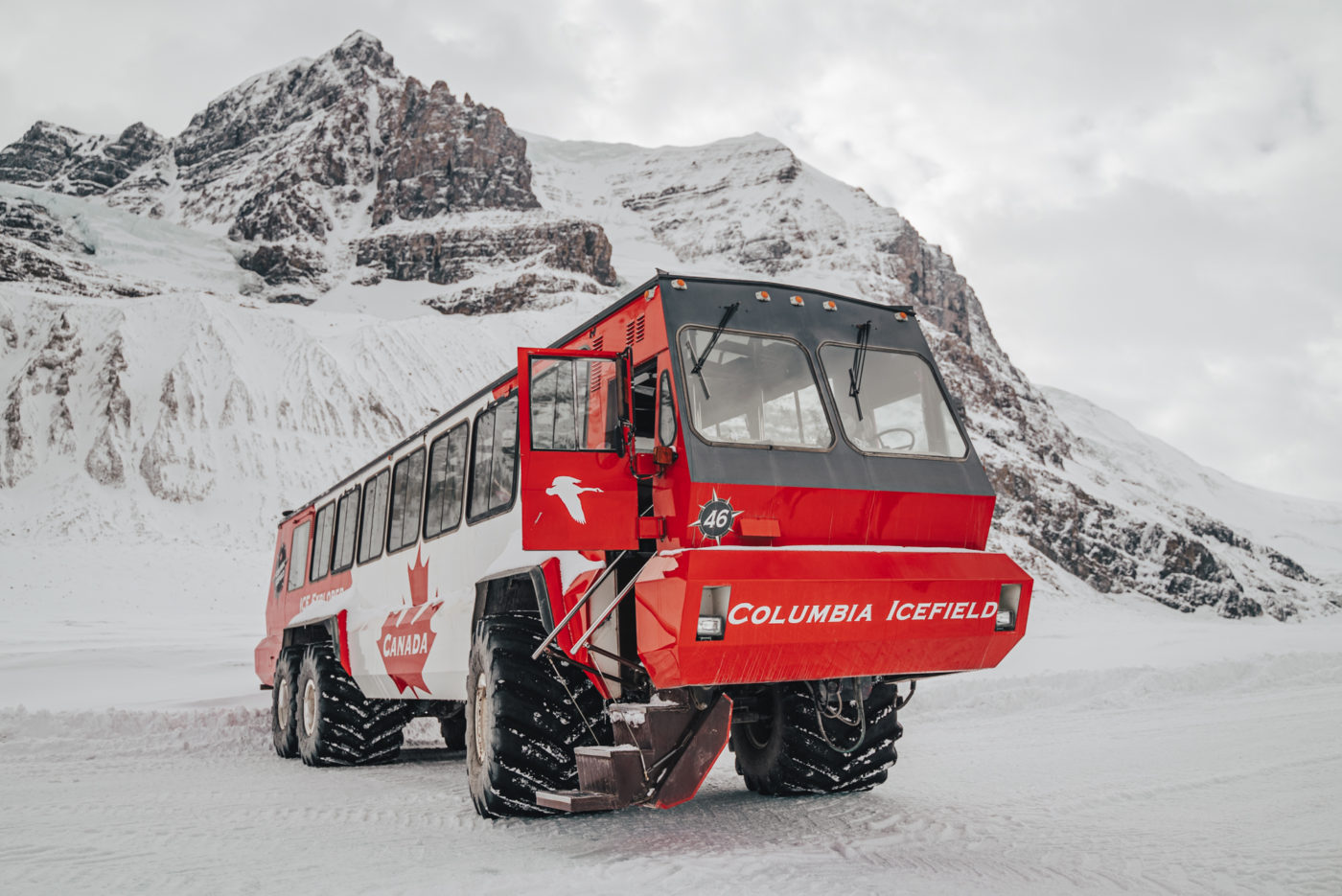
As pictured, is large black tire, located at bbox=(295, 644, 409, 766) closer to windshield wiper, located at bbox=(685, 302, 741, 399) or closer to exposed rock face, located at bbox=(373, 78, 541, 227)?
windshield wiper, located at bbox=(685, 302, 741, 399)

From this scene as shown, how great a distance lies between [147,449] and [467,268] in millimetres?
68718

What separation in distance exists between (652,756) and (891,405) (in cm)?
259

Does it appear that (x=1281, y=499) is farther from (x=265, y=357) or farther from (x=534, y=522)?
(x=534, y=522)

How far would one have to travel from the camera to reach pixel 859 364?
668 centimetres

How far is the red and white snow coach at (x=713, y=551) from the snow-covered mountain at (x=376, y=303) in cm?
3718

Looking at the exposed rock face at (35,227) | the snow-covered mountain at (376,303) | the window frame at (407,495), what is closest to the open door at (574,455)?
the window frame at (407,495)

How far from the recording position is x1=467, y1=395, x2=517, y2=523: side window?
7117mm

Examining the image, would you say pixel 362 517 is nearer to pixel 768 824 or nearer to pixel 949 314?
pixel 768 824

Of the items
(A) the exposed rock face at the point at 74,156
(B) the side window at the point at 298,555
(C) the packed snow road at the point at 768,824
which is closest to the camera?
(C) the packed snow road at the point at 768,824

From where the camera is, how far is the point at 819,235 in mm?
140875

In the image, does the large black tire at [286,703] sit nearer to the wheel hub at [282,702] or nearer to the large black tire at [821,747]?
the wheel hub at [282,702]

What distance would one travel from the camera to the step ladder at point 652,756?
571 centimetres

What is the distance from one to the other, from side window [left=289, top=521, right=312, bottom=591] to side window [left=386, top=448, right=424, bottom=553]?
4.44 meters

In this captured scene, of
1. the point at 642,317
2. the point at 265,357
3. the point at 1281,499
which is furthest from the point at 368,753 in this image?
the point at 1281,499
